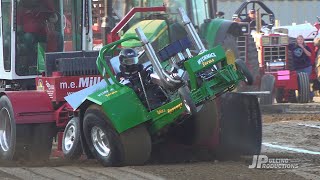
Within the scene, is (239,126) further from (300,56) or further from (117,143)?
(300,56)

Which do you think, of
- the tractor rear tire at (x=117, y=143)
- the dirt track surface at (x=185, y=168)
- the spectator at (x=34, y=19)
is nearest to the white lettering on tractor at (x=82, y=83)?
the dirt track surface at (x=185, y=168)

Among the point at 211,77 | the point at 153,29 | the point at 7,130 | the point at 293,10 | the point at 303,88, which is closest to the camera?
the point at 211,77

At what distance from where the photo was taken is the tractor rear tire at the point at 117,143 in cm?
912

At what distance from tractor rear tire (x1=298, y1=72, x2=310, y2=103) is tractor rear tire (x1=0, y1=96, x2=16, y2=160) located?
10031 mm

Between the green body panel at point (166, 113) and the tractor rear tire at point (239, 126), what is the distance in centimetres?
100

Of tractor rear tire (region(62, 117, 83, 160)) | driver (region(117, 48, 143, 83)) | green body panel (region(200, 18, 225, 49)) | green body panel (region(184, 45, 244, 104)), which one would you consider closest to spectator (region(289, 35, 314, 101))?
green body panel (region(200, 18, 225, 49))

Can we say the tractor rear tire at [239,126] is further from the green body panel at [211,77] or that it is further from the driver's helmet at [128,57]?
the driver's helmet at [128,57]

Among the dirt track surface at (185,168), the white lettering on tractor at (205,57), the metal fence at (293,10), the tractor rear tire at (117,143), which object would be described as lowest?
the dirt track surface at (185,168)

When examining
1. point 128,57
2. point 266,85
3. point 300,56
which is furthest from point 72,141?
point 300,56

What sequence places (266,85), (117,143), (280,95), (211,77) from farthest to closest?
(280,95), (266,85), (117,143), (211,77)

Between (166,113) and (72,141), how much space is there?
1.57 meters

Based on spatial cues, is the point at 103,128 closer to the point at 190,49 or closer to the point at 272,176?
the point at 190,49

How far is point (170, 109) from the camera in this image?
356 inches

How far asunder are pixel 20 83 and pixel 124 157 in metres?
3.45
